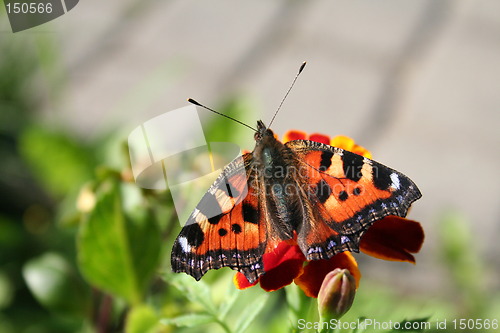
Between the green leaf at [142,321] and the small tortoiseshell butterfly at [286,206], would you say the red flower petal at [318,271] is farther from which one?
the green leaf at [142,321]

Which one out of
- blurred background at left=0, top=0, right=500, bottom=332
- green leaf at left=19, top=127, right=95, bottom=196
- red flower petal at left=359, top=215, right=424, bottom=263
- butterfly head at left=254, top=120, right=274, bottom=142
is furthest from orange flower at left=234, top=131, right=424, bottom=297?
green leaf at left=19, top=127, right=95, bottom=196

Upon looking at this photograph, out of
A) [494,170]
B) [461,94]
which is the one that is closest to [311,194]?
[494,170]

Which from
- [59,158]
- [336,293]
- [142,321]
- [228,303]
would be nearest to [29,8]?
[59,158]

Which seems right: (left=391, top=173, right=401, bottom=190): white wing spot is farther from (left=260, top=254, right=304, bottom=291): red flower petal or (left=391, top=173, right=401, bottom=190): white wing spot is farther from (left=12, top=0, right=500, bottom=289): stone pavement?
(left=12, top=0, right=500, bottom=289): stone pavement

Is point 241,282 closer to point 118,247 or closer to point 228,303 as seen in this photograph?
point 228,303

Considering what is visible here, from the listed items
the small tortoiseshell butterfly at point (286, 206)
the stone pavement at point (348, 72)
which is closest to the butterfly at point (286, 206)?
the small tortoiseshell butterfly at point (286, 206)

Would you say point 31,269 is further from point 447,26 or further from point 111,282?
point 447,26
